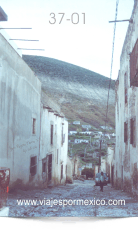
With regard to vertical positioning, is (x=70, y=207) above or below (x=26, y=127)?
below

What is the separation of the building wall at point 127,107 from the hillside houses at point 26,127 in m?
1.74

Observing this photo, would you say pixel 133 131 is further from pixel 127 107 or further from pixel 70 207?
pixel 70 207

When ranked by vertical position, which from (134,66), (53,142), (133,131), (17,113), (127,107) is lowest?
(53,142)

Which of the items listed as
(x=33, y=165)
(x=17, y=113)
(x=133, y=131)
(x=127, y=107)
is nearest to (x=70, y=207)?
(x=33, y=165)

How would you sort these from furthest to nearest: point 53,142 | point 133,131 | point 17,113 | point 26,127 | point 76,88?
point 53,142
point 133,131
point 76,88
point 26,127
point 17,113

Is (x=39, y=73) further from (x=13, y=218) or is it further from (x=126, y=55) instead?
(x=13, y=218)

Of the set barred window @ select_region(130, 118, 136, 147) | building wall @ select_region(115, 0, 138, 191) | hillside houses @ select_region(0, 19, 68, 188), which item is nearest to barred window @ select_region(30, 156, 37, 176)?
hillside houses @ select_region(0, 19, 68, 188)

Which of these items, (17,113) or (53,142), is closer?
(17,113)

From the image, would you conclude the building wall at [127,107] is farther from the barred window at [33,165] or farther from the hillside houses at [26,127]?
the barred window at [33,165]

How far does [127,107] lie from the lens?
694 cm

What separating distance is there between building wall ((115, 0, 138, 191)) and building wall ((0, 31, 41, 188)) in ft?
7.51

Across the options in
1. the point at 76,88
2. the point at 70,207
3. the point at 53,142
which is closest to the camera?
the point at 70,207

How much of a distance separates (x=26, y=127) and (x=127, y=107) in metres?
2.99

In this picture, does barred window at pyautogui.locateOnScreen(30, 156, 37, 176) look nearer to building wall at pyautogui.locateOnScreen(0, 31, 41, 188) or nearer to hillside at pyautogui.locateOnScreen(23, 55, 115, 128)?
building wall at pyautogui.locateOnScreen(0, 31, 41, 188)
